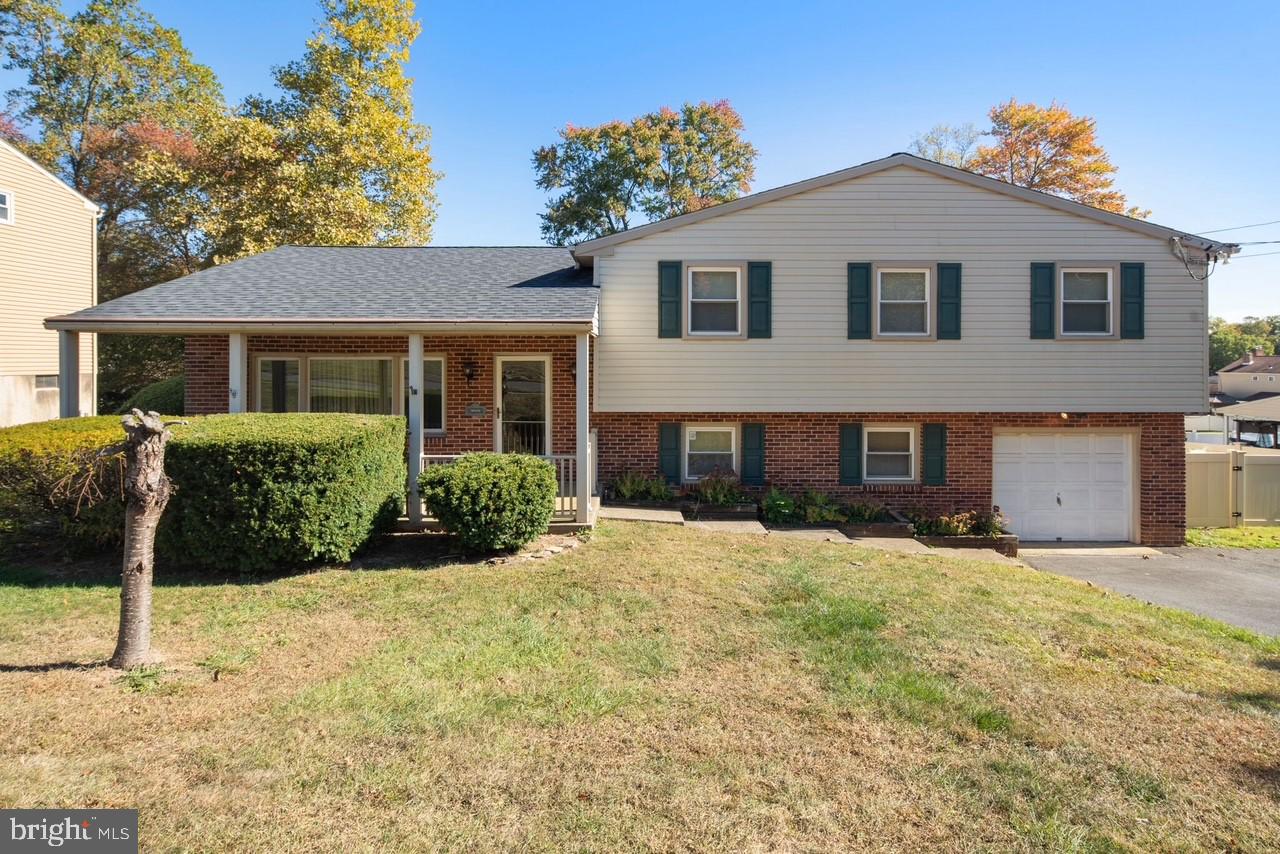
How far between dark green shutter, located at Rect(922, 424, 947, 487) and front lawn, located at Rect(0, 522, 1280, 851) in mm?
5129

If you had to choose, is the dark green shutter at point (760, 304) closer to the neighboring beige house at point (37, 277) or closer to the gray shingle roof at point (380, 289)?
the gray shingle roof at point (380, 289)

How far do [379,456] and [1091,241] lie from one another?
467 inches

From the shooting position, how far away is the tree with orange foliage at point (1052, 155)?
2381 cm

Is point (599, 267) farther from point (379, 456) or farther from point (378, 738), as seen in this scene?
point (378, 738)

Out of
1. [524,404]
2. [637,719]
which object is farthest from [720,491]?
[637,719]

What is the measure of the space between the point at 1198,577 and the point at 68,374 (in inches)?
646

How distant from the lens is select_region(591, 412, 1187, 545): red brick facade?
38.3ft

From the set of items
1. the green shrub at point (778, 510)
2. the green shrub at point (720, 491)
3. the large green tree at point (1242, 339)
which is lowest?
the green shrub at point (778, 510)

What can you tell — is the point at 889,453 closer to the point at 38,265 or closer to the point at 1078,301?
the point at 1078,301

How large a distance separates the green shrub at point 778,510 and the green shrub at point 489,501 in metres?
4.45

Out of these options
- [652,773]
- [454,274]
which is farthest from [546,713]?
[454,274]

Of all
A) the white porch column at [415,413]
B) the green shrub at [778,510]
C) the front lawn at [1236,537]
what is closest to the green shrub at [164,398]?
the white porch column at [415,413]

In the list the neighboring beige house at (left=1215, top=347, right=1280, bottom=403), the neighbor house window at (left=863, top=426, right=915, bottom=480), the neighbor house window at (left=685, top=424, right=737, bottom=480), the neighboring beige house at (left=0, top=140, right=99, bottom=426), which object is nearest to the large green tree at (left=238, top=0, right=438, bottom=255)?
the neighboring beige house at (left=0, top=140, right=99, bottom=426)

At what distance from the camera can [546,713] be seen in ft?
13.4
